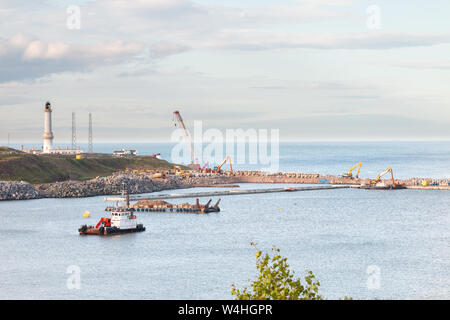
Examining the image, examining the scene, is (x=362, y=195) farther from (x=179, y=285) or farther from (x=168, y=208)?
(x=179, y=285)

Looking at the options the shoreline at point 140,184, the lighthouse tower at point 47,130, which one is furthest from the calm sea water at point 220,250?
the lighthouse tower at point 47,130

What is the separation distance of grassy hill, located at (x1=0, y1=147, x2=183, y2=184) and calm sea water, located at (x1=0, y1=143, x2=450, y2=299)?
91.5 ft

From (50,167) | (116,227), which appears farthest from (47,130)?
(116,227)

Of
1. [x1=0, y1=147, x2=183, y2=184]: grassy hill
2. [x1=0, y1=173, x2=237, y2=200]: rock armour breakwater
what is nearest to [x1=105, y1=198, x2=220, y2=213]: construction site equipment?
[x1=0, y1=173, x2=237, y2=200]: rock armour breakwater

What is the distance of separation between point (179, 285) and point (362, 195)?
3851 inches

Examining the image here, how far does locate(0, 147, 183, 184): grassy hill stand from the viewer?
147500 millimetres

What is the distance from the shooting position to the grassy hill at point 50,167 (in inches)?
5807

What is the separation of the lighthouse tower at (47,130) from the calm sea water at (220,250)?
5739 cm

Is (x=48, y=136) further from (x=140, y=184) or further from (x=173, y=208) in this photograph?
(x=173, y=208)

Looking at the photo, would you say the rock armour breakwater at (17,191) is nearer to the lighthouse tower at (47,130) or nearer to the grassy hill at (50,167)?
the grassy hill at (50,167)

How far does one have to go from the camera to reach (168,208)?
4350 inches

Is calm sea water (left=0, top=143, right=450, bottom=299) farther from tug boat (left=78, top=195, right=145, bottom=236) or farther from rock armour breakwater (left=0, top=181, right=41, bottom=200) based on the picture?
rock armour breakwater (left=0, top=181, right=41, bottom=200)

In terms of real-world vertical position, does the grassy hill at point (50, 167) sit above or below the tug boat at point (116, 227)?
above
